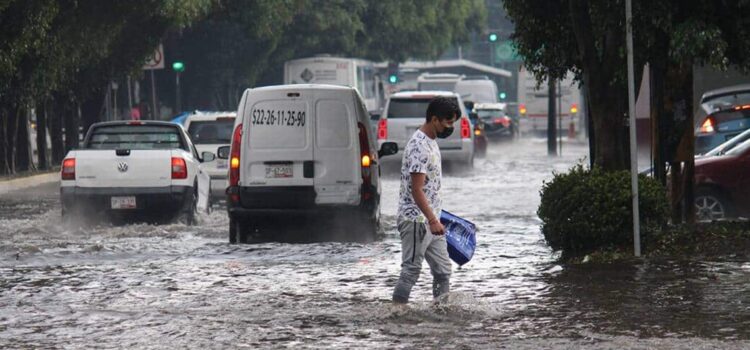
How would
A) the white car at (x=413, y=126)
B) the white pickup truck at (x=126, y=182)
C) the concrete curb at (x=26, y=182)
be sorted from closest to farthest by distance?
the white pickup truck at (x=126, y=182) → the concrete curb at (x=26, y=182) → the white car at (x=413, y=126)

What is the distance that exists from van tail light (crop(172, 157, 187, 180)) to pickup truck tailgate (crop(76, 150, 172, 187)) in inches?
2.0

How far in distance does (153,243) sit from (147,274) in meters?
3.53

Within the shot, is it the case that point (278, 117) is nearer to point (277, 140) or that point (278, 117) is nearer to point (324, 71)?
point (277, 140)

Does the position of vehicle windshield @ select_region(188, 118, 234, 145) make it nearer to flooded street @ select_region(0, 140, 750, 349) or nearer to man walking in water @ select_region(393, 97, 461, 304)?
flooded street @ select_region(0, 140, 750, 349)

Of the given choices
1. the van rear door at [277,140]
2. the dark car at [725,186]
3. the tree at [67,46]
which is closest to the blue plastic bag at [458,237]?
the van rear door at [277,140]

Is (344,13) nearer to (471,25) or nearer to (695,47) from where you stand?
(471,25)

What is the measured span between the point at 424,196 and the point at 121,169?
9.54 metres

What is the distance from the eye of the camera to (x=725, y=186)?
1931 cm

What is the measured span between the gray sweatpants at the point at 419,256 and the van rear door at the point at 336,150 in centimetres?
593

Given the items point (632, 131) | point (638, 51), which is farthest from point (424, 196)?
point (638, 51)

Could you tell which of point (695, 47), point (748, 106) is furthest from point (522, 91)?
point (695, 47)

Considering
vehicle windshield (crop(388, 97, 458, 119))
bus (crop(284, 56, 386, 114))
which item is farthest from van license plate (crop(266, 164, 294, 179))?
bus (crop(284, 56, 386, 114))

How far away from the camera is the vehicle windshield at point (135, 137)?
20.6m

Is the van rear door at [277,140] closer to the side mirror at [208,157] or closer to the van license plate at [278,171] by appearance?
the van license plate at [278,171]
